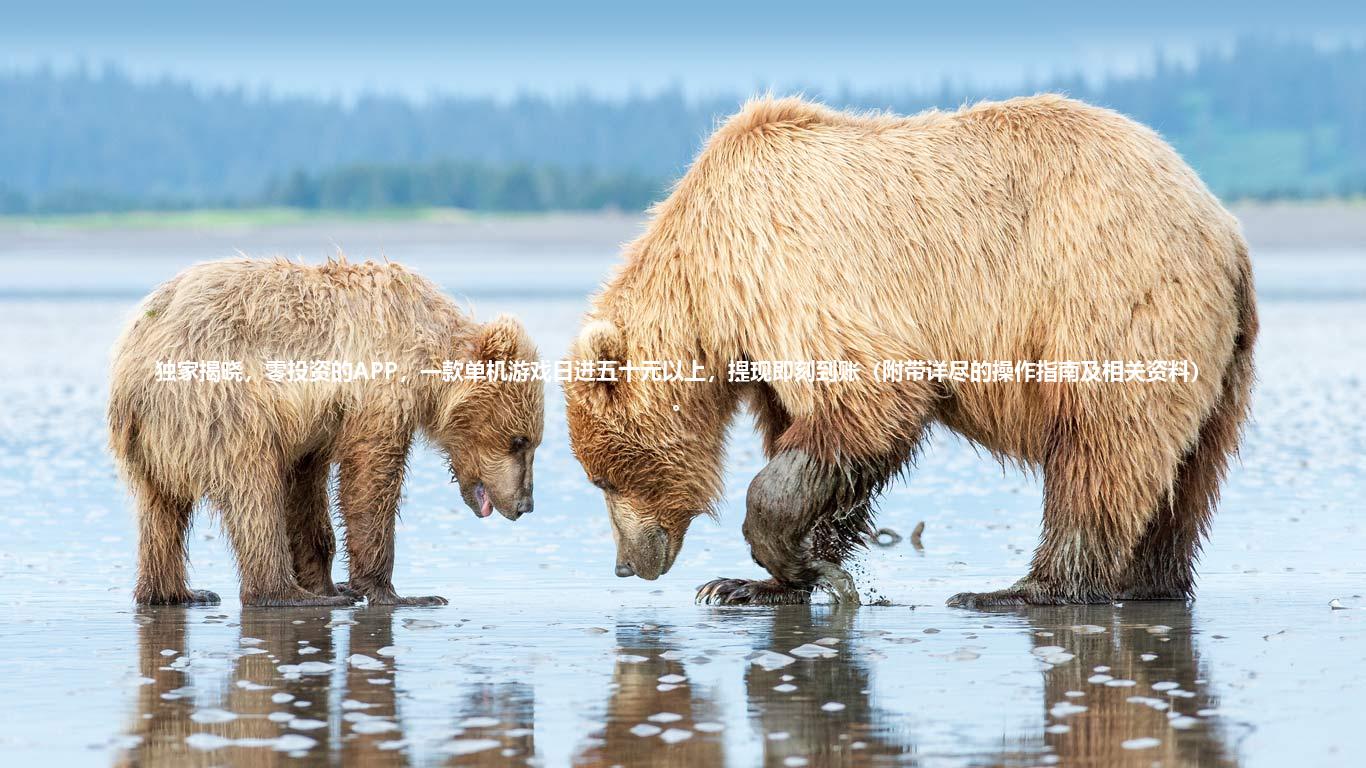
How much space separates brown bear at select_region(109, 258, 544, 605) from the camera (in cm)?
786

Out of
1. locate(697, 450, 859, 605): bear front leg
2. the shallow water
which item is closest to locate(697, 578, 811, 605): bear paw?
locate(697, 450, 859, 605): bear front leg

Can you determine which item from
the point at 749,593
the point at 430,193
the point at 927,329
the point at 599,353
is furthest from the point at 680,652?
the point at 430,193

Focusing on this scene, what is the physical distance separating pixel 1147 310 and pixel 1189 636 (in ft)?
4.70

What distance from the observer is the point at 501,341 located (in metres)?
8.33

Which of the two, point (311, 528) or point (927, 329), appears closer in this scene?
point (927, 329)

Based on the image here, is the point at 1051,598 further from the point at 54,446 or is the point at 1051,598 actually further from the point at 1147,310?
the point at 54,446

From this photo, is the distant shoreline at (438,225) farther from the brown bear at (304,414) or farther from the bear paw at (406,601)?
the bear paw at (406,601)

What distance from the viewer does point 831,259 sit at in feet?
25.6

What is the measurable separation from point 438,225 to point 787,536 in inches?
2602

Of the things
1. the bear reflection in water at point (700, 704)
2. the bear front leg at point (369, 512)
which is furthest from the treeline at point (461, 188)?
the bear reflection in water at point (700, 704)

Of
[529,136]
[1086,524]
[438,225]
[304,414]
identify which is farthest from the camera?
[529,136]

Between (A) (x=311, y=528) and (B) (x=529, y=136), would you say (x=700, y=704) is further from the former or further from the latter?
(B) (x=529, y=136)

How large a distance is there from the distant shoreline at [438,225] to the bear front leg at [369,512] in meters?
43.9

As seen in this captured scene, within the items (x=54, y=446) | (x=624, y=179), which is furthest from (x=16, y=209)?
(x=54, y=446)
